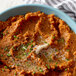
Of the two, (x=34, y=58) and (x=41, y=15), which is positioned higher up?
(x=41, y=15)

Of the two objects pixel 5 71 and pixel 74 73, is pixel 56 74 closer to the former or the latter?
pixel 74 73

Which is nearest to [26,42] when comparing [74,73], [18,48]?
[18,48]

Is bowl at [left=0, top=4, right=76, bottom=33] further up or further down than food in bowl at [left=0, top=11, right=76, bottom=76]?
further up

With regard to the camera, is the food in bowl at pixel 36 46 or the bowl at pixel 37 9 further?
the bowl at pixel 37 9

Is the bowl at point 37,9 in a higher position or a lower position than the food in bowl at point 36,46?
higher
